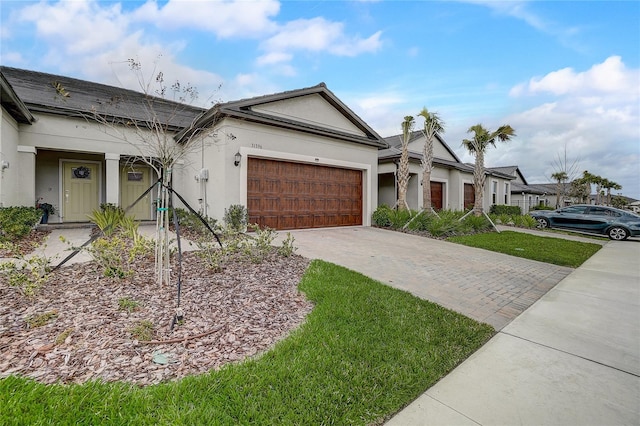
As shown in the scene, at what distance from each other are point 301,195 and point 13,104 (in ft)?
28.5

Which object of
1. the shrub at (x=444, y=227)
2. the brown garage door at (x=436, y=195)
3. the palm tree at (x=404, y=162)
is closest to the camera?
the shrub at (x=444, y=227)

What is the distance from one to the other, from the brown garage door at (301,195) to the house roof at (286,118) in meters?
1.34

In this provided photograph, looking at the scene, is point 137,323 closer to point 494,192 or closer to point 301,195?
point 301,195

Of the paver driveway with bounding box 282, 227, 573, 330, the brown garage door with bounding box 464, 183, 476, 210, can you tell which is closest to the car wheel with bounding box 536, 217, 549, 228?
the brown garage door with bounding box 464, 183, 476, 210

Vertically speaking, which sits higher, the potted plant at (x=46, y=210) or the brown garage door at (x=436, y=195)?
the brown garage door at (x=436, y=195)

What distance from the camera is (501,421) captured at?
2072 mm

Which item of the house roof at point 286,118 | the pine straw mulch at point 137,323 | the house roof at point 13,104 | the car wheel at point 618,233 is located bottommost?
the pine straw mulch at point 137,323

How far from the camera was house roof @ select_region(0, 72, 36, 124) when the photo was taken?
22.1 feet

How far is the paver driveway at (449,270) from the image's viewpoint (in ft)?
14.5

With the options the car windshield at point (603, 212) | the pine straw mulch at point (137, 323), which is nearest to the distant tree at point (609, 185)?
the car windshield at point (603, 212)

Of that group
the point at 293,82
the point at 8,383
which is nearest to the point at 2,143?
the point at 8,383

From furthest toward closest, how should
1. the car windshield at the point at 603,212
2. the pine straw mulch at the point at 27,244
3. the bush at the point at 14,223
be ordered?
the car windshield at the point at 603,212, the bush at the point at 14,223, the pine straw mulch at the point at 27,244

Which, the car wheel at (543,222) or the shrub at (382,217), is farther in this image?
the car wheel at (543,222)

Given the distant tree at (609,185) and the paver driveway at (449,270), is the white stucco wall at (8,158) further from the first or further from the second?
the distant tree at (609,185)
